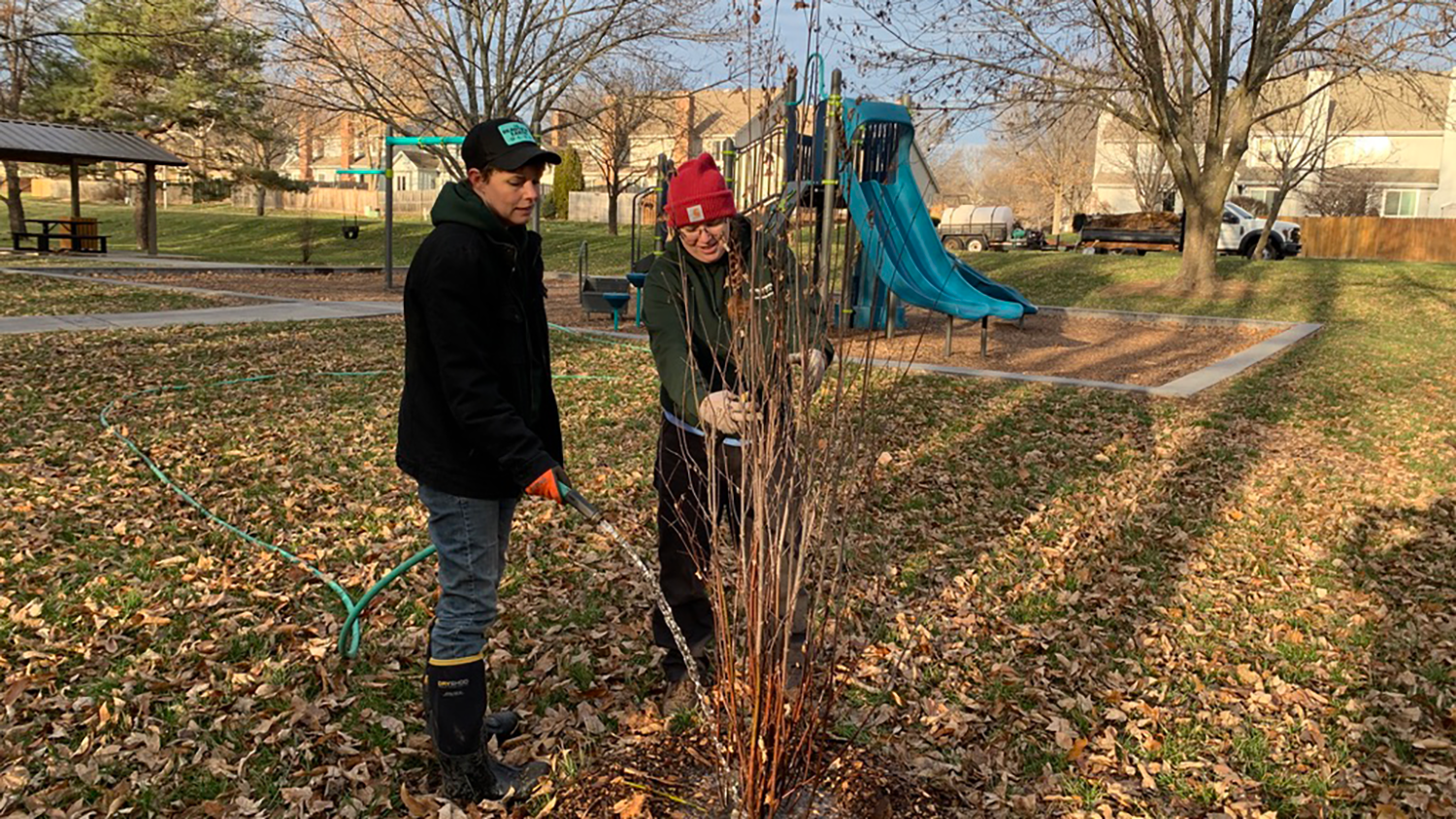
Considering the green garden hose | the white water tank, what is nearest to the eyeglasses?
the green garden hose

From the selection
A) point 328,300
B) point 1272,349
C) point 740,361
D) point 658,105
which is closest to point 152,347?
point 328,300

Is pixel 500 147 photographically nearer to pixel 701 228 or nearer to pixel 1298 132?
pixel 701 228

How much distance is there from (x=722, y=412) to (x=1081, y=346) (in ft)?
36.2

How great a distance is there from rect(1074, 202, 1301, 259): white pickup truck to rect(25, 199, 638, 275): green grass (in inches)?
598

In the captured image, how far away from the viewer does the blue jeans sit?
262 centimetres

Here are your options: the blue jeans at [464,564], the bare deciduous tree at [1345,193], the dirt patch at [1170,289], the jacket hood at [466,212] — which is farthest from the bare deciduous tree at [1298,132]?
the blue jeans at [464,564]

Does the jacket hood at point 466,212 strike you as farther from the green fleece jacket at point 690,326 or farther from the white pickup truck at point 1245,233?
the white pickup truck at point 1245,233

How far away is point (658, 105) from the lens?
89.9 feet

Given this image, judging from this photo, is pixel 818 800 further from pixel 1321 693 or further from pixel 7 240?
pixel 7 240

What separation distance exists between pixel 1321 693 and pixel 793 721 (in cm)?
240

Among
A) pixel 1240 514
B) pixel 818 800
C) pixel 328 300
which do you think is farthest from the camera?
pixel 328 300

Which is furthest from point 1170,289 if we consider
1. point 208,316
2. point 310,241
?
point 310,241

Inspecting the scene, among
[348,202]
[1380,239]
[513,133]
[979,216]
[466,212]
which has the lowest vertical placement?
[466,212]

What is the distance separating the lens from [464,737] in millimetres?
2768
